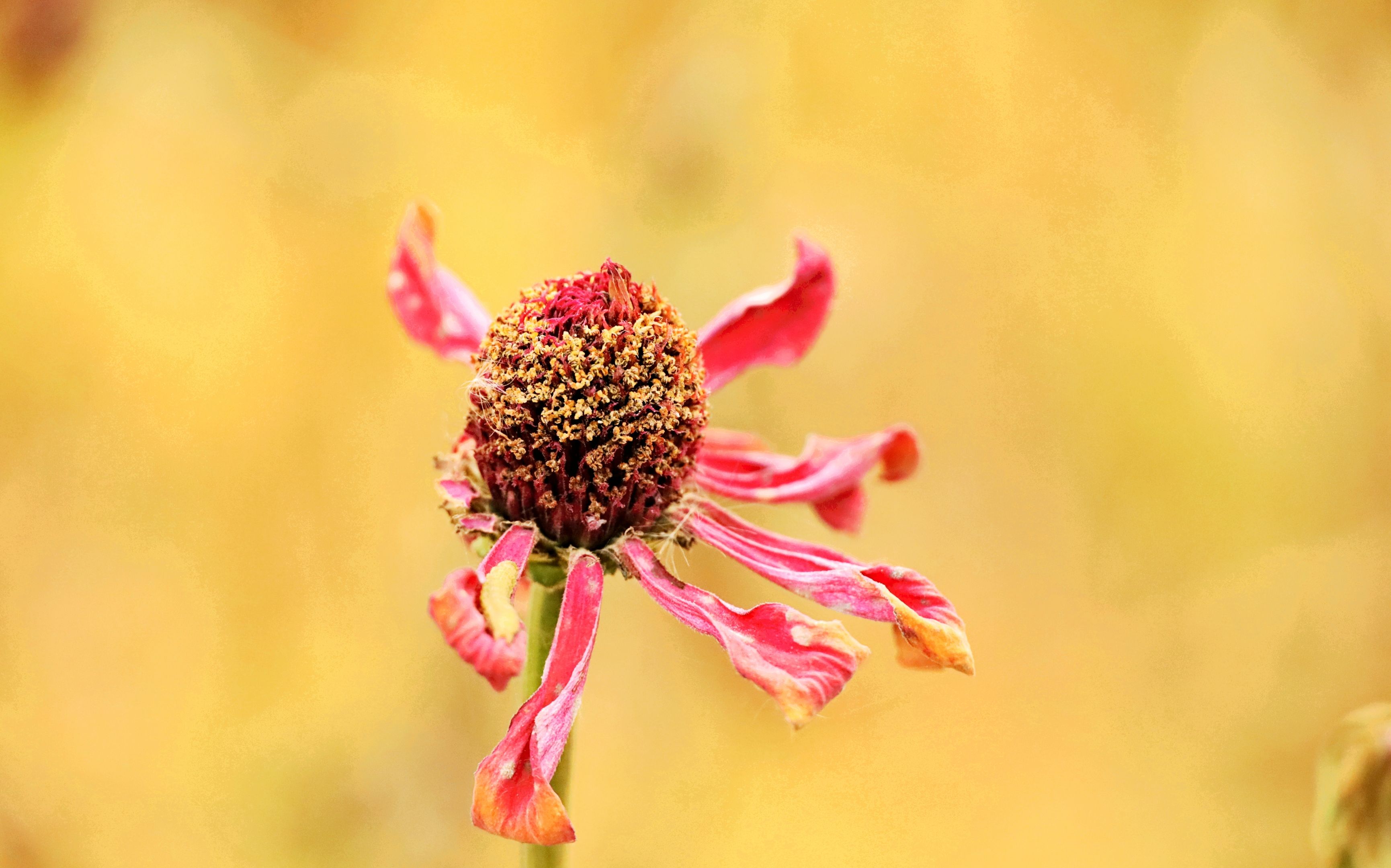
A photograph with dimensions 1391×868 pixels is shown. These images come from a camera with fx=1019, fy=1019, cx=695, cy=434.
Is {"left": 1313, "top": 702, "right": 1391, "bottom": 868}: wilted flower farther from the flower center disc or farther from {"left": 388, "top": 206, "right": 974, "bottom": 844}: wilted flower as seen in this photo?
the flower center disc

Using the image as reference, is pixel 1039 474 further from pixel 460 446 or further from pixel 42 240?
pixel 42 240

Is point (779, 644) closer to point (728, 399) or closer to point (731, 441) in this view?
point (731, 441)

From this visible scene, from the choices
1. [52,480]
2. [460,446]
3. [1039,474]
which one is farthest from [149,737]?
[1039,474]

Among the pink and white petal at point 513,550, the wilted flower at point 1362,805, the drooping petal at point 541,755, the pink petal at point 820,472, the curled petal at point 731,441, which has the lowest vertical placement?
the wilted flower at point 1362,805

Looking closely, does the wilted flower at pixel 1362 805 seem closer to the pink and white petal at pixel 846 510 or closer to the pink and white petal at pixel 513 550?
the pink and white petal at pixel 846 510

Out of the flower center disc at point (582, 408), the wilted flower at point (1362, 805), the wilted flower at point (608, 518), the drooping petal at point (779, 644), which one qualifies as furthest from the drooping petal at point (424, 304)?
the wilted flower at point (1362, 805)

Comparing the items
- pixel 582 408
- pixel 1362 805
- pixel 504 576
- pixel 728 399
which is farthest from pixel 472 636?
pixel 728 399

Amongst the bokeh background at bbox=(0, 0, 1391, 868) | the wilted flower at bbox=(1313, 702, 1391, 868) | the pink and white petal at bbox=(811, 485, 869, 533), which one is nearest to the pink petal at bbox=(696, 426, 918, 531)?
the pink and white petal at bbox=(811, 485, 869, 533)
